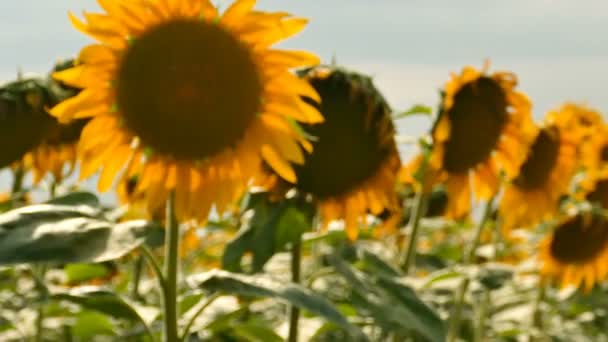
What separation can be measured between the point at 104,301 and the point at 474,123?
66.7 inches

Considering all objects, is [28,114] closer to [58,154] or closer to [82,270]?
[82,270]

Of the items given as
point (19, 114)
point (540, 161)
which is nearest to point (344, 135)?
point (19, 114)

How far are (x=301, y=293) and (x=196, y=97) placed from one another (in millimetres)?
587

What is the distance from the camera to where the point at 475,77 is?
3.18m

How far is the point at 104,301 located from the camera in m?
1.84

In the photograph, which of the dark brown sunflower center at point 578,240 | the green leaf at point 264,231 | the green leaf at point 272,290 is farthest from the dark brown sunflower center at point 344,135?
the dark brown sunflower center at point 578,240

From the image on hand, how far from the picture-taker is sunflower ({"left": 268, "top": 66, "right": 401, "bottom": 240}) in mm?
2471

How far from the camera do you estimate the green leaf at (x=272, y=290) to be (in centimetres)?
157

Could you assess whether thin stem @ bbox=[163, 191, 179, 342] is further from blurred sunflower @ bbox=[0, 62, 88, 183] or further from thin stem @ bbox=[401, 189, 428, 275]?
thin stem @ bbox=[401, 189, 428, 275]

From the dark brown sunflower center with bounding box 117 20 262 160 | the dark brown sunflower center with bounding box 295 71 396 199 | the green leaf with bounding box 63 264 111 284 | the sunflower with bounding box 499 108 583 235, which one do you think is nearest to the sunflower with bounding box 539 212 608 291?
the sunflower with bounding box 499 108 583 235

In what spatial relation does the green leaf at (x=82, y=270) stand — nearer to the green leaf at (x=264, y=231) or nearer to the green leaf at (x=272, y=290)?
the green leaf at (x=264, y=231)

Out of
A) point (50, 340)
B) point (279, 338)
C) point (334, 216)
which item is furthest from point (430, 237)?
point (279, 338)

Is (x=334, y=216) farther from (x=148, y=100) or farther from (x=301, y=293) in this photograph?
(x=301, y=293)

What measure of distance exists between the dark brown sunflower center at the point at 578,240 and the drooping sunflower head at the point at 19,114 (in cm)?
240
